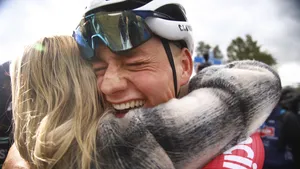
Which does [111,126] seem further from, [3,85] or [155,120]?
[3,85]

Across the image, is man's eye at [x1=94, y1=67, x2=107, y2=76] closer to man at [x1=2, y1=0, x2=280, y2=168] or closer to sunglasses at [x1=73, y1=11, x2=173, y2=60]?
man at [x1=2, y1=0, x2=280, y2=168]

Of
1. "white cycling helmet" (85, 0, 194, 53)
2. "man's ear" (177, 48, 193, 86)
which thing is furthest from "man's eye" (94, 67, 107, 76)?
"man's ear" (177, 48, 193, 86)

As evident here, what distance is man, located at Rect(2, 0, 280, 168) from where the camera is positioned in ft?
4.97

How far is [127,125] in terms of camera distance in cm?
131

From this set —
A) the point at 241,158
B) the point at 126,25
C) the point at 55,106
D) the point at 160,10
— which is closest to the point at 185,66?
the point at 160,10

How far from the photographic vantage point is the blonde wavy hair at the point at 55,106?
1362mm

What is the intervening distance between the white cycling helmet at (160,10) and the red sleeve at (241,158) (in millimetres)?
616

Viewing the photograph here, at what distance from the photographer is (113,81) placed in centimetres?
154

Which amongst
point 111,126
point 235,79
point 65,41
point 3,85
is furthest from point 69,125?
point 3,85

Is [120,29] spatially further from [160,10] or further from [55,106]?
[55,106]

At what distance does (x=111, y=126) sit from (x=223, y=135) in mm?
476

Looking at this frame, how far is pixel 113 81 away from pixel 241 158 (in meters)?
0.68

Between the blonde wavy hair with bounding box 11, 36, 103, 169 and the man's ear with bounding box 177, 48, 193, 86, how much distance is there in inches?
18.0

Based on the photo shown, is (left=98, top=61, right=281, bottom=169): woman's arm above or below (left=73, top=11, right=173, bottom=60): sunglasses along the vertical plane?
below
